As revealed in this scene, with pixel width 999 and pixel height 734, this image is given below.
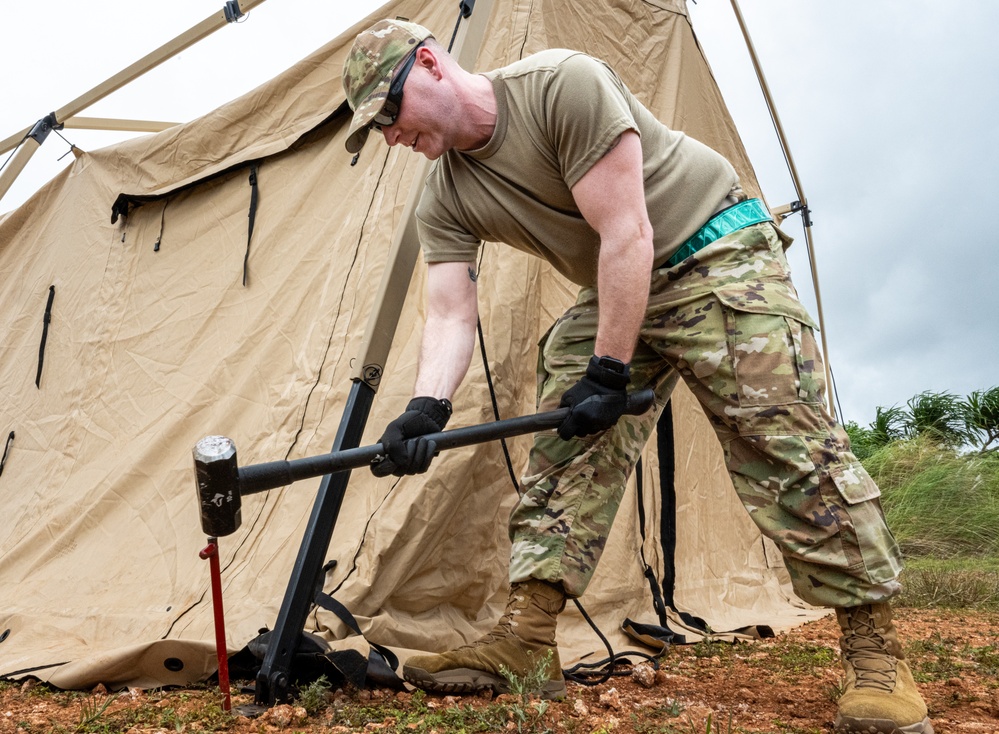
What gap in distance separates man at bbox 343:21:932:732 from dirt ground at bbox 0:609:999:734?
14cm

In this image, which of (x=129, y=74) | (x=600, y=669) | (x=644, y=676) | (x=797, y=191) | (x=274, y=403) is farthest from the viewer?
(x=797, y=191)

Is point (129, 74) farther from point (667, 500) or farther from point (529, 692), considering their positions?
point (529, 692)

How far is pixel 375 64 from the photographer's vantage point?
2.03m

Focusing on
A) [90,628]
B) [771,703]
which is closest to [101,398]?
[90,628]

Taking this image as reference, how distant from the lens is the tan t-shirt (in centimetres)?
197

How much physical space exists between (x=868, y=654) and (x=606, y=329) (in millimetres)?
897

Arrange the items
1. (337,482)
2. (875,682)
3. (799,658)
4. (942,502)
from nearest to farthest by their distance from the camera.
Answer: (875,682), (337,482), (799,658), (942,502)

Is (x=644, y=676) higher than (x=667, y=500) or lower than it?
lower

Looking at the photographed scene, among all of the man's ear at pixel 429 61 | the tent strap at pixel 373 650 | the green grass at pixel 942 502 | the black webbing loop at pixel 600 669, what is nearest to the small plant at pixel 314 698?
the tent strap at pixel 373 650

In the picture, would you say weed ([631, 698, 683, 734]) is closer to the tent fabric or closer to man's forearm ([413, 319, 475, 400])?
the tent fabric

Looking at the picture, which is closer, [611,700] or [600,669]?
[611,700]

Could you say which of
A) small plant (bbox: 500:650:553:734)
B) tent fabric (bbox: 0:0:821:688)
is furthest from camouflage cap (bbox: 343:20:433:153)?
small plant (bbox: 500:650:553:734)

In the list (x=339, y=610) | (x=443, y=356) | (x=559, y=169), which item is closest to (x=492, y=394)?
(x=443, y=356)

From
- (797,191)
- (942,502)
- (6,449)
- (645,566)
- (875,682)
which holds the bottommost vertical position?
(875,682)
